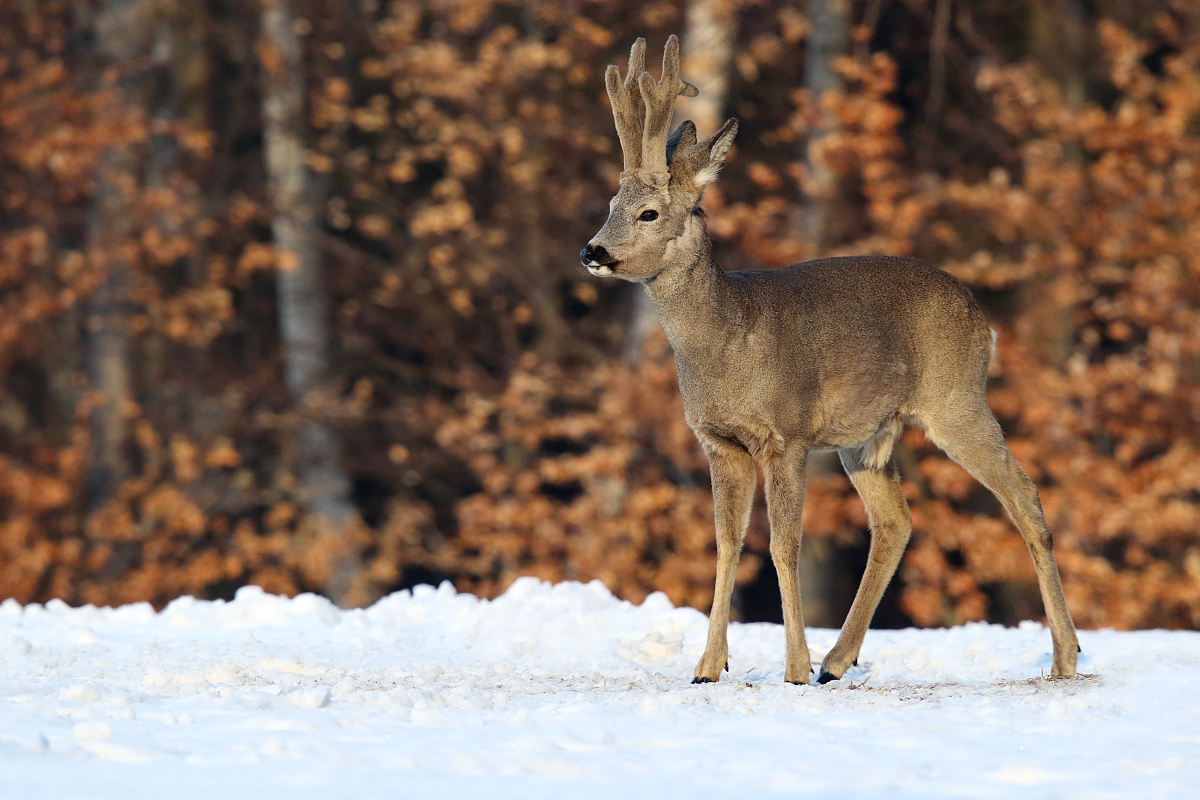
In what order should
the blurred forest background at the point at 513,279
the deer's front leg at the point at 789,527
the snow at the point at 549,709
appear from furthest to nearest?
the blurred forest background at the point at 513,279
the deer's front leg at the point at 789,527
the snow at the point at 549,709

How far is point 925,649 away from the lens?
750 centimetres

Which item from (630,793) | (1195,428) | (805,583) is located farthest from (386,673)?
(1195,428)

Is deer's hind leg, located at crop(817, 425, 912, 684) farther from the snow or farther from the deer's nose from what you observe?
the deer's nose

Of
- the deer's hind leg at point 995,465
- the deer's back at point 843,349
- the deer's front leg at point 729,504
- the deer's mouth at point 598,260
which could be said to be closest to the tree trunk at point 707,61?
the deer's back at point 843,349

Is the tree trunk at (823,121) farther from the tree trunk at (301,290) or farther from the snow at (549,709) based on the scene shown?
the snow at (549,709)

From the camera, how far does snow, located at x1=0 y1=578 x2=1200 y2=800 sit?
412cm

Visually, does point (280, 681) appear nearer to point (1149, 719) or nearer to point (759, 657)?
point (759, 657)

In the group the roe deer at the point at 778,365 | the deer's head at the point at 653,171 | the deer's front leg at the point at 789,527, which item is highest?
the deer's head at the point at 653,171

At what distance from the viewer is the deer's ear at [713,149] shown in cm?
634

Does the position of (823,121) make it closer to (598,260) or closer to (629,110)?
(629,110)

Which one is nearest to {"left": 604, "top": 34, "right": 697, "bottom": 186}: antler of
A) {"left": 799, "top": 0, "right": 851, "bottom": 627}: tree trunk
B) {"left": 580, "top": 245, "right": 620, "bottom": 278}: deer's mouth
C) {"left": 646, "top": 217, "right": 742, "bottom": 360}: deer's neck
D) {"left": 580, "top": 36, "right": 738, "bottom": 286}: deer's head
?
{"left": 580, "top": 36, "right": 738, "bottom": 286}: deer's head

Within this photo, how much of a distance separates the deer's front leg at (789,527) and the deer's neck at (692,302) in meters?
Answer: 0.55

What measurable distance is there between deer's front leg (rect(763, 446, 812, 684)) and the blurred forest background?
7.85 metres

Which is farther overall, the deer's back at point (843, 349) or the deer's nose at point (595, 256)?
the deer's back at point (843, 349)
